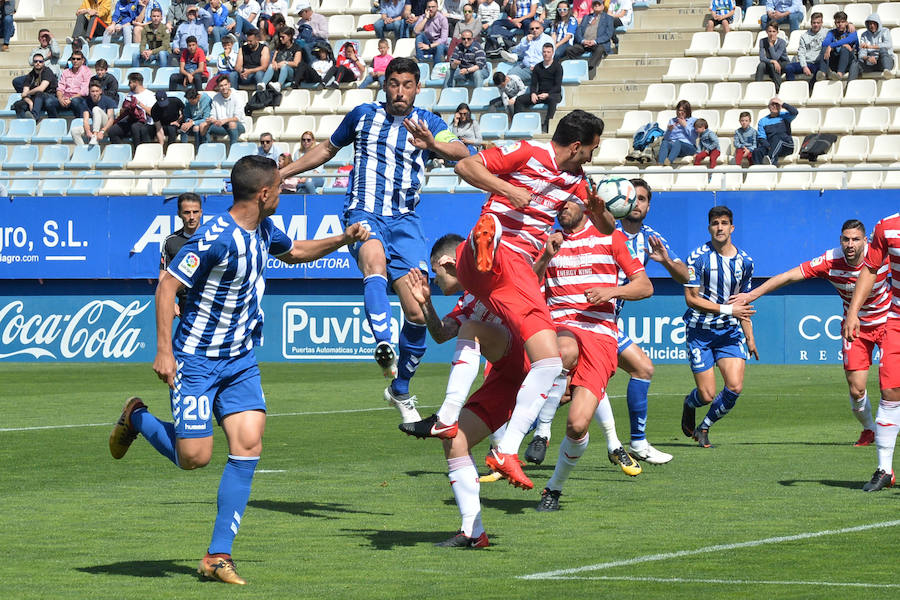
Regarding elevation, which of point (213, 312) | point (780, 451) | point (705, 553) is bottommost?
point (780, 451)

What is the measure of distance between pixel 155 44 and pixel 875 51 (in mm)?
15158

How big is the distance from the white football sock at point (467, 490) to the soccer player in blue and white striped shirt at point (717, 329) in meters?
6.43

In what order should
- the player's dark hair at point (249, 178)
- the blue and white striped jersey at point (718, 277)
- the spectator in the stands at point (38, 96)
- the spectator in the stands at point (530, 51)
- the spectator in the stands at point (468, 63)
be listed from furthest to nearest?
the spectator in the stands at point (38, 96) < the spectator in the stands at point (468, 63) < the spectator in the stands at point (530, 51) < the blue and white striped jersey at point (718, 277) < the player's dark hair at point (249, 178)

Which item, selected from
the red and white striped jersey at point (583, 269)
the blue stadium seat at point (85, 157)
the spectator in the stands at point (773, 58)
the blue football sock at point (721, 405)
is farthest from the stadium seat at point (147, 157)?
the red and white striped jersey at point (583, 269)

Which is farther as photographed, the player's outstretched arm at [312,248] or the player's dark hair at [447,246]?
the player's dark hair at [447,246]

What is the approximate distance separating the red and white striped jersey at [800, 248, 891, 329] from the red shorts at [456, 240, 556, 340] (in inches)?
209

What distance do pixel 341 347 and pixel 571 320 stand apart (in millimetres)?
16217

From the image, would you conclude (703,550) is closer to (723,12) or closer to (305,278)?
(305,278)

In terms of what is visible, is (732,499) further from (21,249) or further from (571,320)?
(21,249)

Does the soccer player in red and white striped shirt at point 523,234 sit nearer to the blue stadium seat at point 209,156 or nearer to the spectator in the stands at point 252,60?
the blue stadium seat at point 209,156

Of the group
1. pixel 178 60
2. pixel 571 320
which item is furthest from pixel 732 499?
pixel 178 60

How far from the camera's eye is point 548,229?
880cm

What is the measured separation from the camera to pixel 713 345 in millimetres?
14297

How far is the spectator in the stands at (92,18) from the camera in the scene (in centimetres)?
3428
